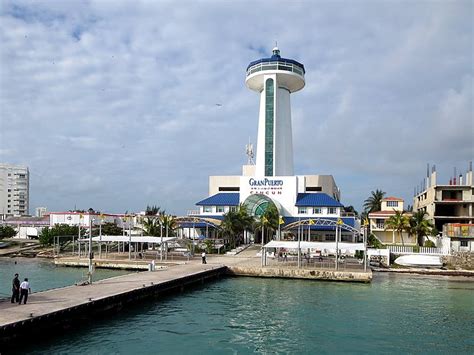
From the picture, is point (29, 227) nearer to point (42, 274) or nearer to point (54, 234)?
point (54, 234)

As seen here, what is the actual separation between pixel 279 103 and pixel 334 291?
40.1 metres

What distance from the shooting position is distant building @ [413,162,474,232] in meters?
58.5

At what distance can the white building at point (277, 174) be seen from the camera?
6291cm

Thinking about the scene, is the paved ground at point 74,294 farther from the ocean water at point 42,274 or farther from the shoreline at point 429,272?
the shoreline at point 429,272

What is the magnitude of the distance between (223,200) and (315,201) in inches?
541

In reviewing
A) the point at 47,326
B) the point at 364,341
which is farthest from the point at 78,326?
the point at 364,341

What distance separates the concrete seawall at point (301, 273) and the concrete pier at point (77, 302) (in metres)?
5.47

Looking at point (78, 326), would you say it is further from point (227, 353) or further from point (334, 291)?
point (334, 291)

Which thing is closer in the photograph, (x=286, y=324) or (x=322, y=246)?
(x=286, y=324)

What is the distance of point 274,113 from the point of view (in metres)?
67.2

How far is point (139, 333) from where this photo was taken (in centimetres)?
2152

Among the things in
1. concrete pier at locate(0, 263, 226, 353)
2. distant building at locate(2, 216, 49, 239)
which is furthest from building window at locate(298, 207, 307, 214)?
distant building at locate(2, 216, 49, 239)

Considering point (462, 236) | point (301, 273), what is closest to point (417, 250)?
point (462, 236)

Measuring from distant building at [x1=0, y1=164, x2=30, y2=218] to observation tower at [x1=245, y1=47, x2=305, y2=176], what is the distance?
361 feet
